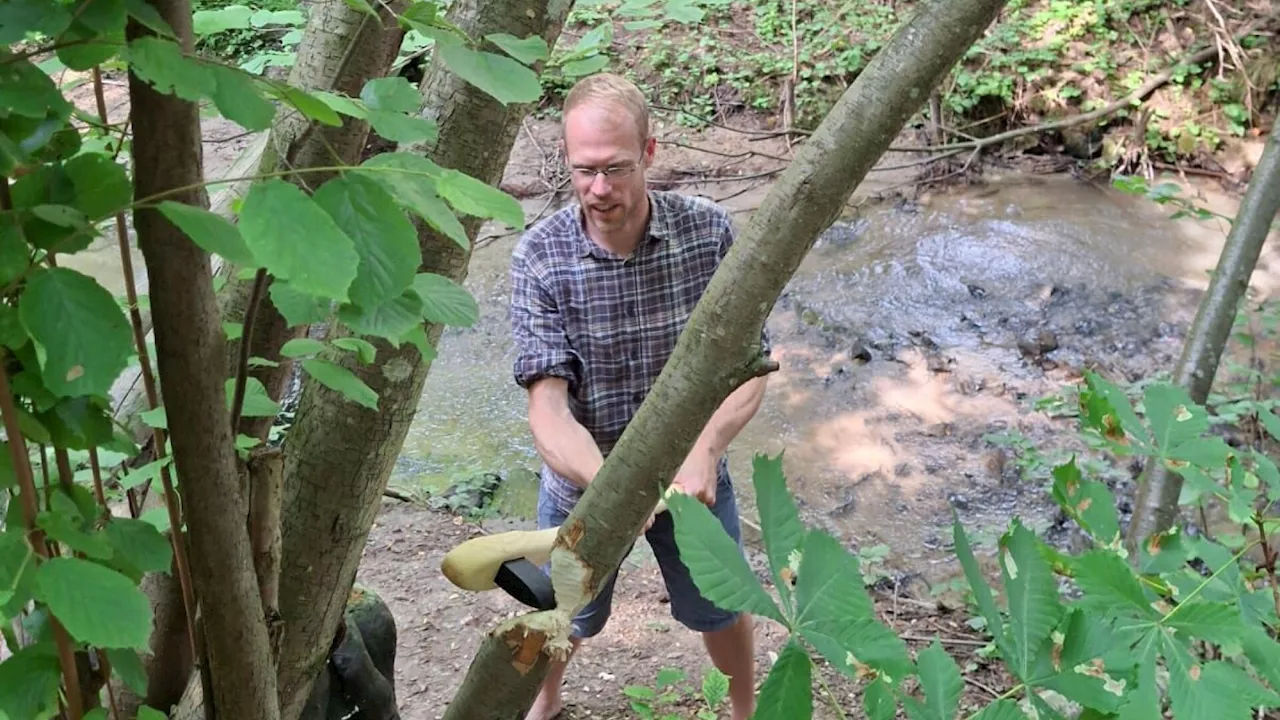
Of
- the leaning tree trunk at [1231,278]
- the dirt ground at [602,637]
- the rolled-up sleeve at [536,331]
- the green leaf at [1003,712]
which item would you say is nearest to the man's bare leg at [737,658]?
the dirt ground at [602,637]

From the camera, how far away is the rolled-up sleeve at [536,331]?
2605 mm

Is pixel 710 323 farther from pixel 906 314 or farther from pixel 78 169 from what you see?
Result: pixel 906 314

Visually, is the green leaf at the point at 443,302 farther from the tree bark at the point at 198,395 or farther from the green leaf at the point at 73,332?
the green leaf at the point at 73,332

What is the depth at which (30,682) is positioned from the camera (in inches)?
32.3

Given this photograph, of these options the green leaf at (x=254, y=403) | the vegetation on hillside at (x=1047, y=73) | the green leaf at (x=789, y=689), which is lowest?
the vegetation on hillside at (x=1047, y=73)

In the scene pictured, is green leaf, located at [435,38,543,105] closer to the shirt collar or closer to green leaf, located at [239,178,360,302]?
green leaf, located at [239,178,360,302]

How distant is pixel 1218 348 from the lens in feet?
9.19

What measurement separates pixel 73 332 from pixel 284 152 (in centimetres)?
60

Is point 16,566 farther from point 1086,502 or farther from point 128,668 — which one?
point 1086,502

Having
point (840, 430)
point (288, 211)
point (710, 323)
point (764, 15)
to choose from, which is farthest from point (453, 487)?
point (764, 15)

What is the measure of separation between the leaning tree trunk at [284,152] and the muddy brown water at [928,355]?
11.3 feet

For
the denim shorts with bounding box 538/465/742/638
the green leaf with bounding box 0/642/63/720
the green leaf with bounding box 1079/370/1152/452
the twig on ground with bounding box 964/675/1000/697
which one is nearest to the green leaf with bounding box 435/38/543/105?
the green leaf with bounding box 0/642/63/720

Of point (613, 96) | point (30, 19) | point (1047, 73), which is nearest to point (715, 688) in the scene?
point (613, 96)

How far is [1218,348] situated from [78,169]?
9.62 feet
